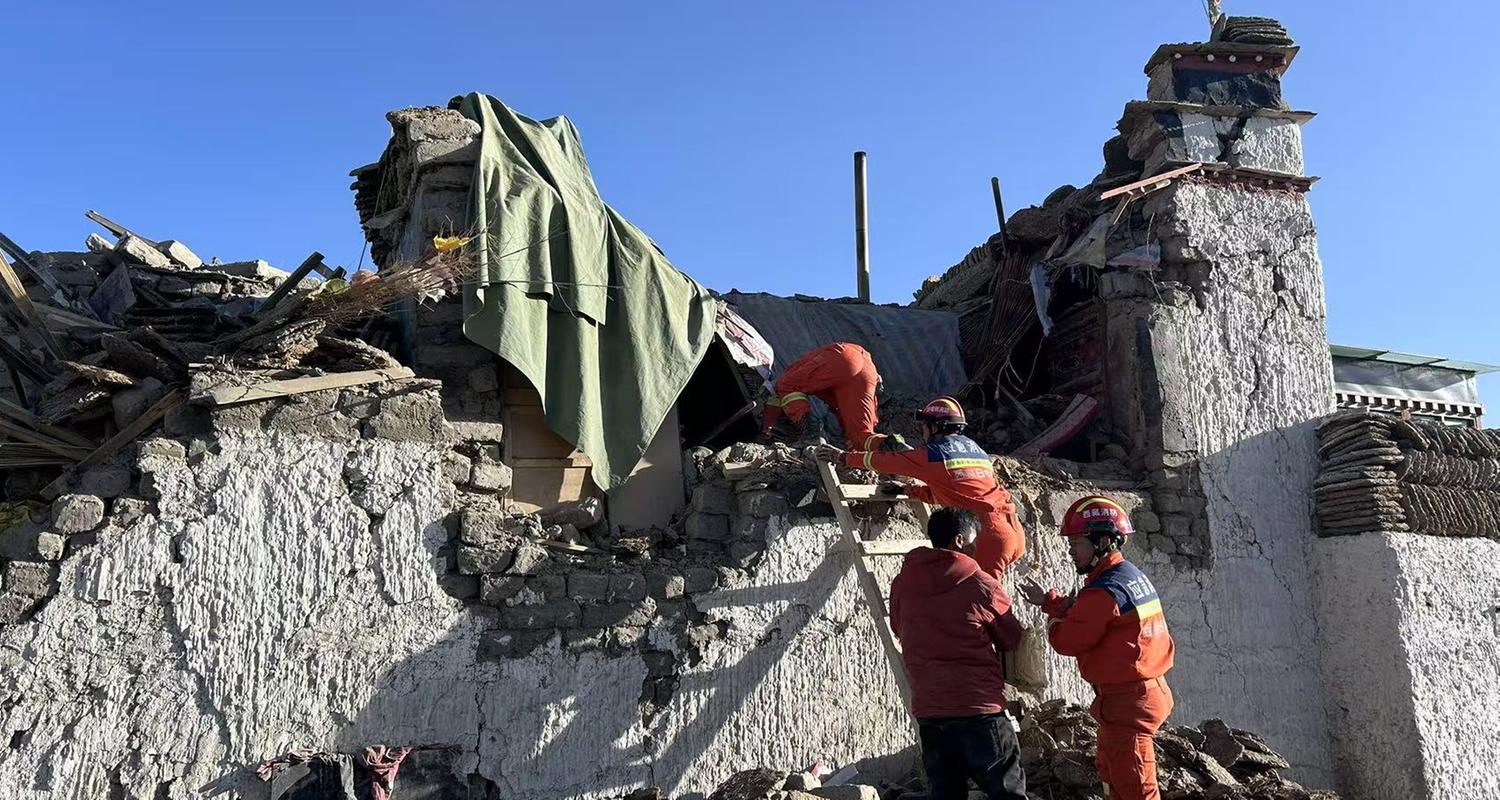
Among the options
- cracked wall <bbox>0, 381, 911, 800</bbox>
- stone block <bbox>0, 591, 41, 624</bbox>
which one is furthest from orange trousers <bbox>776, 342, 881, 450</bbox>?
stone block <bbox>0, 591, 41, 624</bbox>

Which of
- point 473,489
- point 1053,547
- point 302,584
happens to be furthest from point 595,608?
point 1053,547

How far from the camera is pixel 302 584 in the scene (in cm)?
518

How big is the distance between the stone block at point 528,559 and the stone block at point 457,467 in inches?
18.0

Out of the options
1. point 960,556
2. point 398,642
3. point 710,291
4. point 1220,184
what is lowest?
point 398,642

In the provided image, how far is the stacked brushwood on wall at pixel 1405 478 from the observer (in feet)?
23.8

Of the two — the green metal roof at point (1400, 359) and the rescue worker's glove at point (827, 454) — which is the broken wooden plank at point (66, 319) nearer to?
the rescue worker's glove at point (827, 454)

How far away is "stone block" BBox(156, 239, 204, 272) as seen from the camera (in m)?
9.20

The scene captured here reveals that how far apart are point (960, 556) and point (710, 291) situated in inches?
A: 104

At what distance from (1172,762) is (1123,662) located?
1157 mm

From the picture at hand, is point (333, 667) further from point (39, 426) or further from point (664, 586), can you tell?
point (39, 426)

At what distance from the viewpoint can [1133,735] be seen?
15.3 feet

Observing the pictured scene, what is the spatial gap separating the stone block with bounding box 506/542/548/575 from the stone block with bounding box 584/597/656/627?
0.32m

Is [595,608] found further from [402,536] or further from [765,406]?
[765,406]

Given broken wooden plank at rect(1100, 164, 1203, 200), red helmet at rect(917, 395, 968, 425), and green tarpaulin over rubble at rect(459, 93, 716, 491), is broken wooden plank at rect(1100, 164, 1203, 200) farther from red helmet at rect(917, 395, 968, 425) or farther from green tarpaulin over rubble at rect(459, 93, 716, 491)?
green tarpaulin over rubble at rect(459, 93, 716, 491)
